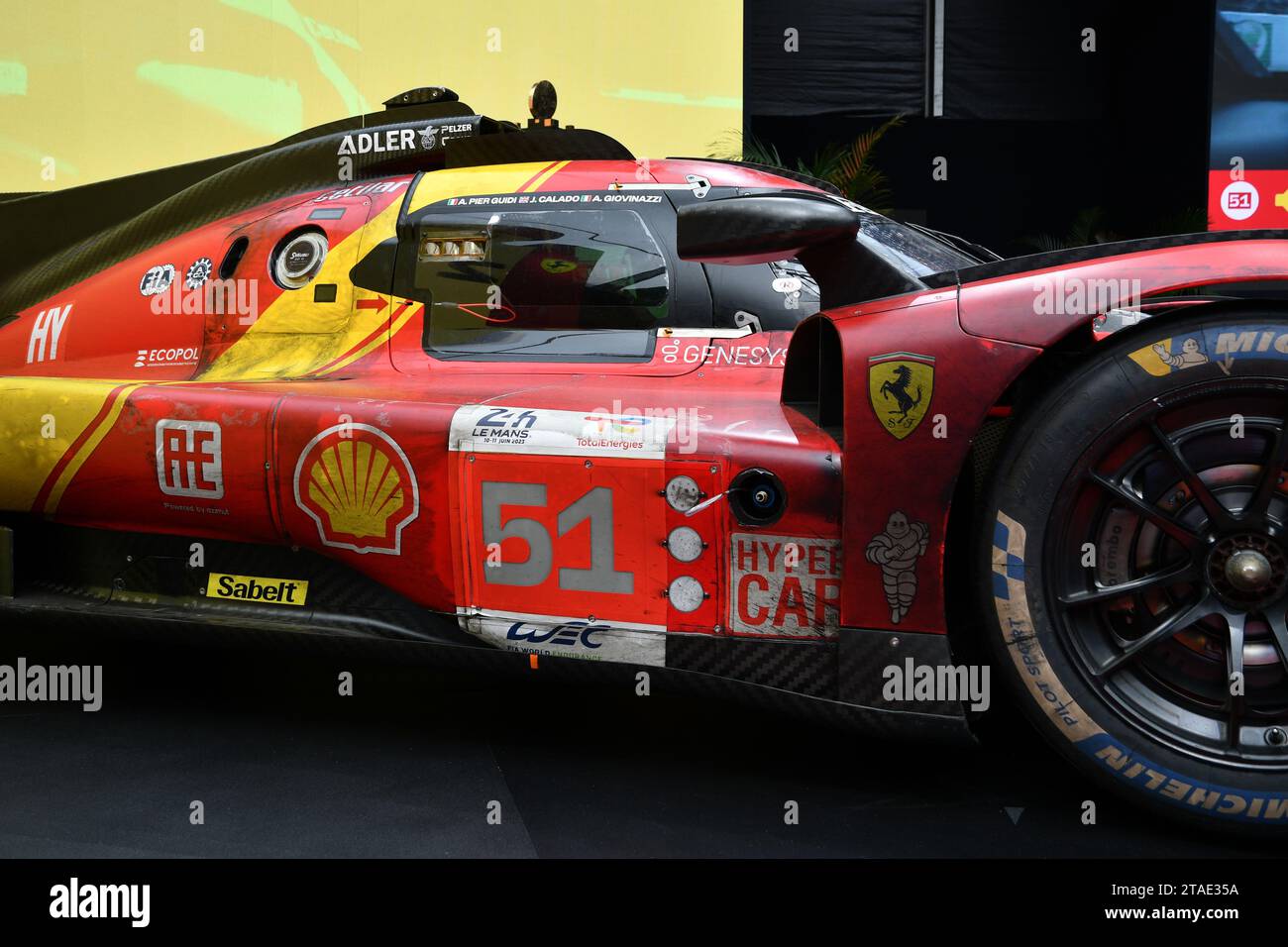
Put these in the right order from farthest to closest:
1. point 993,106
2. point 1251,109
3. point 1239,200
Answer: point 993,106
point 1239,200
point 1251,109

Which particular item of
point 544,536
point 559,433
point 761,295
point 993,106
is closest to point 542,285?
point 761,295

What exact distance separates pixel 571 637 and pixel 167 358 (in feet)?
5.22

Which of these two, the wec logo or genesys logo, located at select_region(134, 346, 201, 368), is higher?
genesys logo, located at select_region(134, 346, 201, 368)

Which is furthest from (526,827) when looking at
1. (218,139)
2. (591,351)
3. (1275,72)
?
(1275,72)

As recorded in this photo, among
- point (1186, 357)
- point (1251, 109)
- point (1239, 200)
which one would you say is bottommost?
point (1186, 357)

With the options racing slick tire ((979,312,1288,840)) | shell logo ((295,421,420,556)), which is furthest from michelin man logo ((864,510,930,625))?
shell logo ((295,421,420,556))

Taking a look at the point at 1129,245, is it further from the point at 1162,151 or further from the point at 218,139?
the point at 1162,151

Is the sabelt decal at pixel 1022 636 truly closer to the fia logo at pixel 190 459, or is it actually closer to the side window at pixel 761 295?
the side window at pixel 761 295

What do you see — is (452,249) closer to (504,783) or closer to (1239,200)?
(504,783)

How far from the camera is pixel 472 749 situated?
237 centimetres

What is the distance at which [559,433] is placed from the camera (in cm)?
205

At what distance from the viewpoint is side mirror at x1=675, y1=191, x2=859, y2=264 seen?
1985 mm

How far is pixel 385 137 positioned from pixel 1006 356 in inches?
88.0

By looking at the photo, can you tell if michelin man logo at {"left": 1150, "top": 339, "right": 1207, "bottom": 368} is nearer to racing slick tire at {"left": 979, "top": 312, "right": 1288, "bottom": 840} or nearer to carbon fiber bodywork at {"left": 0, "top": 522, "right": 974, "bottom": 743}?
racing slick tire at {"left": 979, "top": 312, "right": 1288, "bottom": 840}
